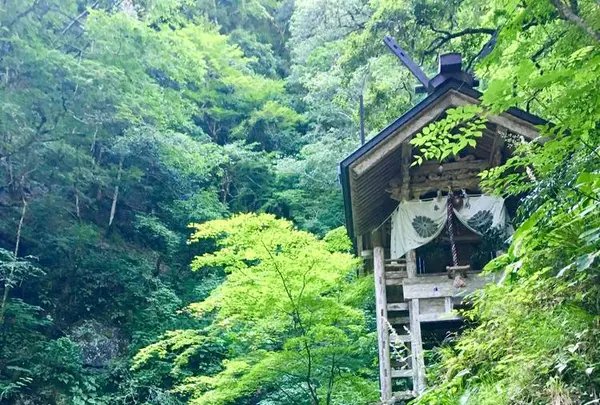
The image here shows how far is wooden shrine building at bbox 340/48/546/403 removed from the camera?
880 centimetres

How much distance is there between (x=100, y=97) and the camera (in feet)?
50.1

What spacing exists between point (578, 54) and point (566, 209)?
1068 millimetres

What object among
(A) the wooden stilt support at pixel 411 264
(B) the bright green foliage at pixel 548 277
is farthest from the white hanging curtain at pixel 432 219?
(B) the bright green foliage at pixel 548 277

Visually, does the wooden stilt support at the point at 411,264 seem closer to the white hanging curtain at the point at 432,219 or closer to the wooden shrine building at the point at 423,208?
the wooden shrine building at the point at 423,208

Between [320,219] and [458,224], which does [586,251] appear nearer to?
[458,224]

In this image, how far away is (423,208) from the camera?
9.49m

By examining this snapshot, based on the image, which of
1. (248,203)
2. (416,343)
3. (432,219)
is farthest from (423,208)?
(248,203)

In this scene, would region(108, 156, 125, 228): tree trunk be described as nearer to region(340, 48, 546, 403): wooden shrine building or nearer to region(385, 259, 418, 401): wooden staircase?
region(340, 48, 546, 403): wooden shrine building

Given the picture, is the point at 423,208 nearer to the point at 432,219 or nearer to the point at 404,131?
the point at 432,219

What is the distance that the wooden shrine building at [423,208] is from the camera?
880 cm

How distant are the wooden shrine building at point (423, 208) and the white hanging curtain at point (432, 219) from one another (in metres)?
0.02

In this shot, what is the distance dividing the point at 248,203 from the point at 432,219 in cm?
1460

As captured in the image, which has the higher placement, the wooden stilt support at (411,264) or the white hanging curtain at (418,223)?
the white hanging curtain at (418,223)

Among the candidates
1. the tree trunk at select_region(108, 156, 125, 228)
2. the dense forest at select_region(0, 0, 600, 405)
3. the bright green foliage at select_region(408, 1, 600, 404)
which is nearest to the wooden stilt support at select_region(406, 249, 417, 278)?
the dense forest at select_region(0, 0, 600, 405)
